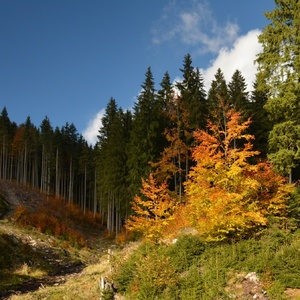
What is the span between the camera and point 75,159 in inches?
2542

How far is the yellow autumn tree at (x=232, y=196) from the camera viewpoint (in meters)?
13.3

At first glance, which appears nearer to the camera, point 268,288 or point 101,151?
point 268,288

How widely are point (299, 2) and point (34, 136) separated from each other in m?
62.2

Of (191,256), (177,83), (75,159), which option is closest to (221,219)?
(191,256)

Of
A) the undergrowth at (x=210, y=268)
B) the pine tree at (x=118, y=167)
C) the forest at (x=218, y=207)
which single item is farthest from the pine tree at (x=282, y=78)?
the pine tree at (x=118, y=167)

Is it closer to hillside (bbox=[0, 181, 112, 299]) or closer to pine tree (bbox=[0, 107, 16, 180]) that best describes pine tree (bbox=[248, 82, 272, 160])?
hillside (bbox=[0, 181, 112, 299])

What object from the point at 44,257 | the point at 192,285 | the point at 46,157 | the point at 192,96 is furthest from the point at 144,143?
the point at 46,157

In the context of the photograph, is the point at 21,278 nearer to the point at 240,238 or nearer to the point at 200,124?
the point at 240,238

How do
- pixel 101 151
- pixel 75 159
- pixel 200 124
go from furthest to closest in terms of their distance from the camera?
pixel 75 159, pixel 101 151, pixel 200 124

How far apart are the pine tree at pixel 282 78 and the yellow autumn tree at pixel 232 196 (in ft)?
7.27

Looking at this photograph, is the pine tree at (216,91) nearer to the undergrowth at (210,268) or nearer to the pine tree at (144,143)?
the pine tree at (144,143)

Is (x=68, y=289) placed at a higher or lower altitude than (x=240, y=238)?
lower

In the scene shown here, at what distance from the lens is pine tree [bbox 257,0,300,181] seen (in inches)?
642

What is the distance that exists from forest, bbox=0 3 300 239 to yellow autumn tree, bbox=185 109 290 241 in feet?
0.16
